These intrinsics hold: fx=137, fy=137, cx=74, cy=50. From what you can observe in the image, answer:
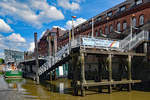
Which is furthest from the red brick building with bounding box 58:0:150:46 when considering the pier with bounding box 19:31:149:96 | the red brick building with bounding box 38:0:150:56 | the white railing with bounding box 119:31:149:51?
the pier with bounding box 19:31:149:96

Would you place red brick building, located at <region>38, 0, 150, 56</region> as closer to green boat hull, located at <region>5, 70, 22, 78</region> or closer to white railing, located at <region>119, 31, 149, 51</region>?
white railing, located at <region>119, 31, 149, 51</region>

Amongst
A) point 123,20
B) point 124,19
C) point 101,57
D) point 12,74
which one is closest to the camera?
point 101,57

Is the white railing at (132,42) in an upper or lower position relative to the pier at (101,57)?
upper

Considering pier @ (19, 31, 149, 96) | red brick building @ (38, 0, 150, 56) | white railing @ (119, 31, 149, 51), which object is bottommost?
pier @ (19, 31, 149, 96)

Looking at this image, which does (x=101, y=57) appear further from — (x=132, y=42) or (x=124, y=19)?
(x=124, y=19)

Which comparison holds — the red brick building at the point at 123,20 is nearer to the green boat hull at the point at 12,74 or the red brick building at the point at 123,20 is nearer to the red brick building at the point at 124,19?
the red brick building at the point at 124,19

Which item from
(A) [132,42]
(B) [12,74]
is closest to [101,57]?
(A) [132,42]

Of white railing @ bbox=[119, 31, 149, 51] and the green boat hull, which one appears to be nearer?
white railing @ bbox=[119, 31, 149, 51]

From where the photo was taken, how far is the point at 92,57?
28.7 metres

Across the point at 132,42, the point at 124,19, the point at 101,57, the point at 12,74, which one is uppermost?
the point at 124,19

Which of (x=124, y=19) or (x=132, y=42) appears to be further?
(x=124, y=19)

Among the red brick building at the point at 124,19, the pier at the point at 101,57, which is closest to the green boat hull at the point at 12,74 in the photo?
the pier at the point at 101,57

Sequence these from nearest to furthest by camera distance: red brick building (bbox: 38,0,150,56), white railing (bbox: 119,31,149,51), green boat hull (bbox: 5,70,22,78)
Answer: white railing (bbox: 119,31,149,51) < red brick building (bbox: 38,0,150,56) < green boat hull (bbox: 5,70,22,78)

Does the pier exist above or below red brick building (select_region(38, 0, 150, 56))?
below
